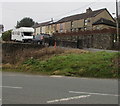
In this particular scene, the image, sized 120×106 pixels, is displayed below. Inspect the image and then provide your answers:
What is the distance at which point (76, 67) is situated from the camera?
771 inches

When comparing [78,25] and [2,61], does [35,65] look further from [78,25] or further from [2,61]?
[78,25]

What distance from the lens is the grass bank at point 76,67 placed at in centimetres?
1777

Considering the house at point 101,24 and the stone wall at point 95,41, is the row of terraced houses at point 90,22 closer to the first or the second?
the house at point 101,24

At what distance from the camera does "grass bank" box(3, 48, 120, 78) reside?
17.8m

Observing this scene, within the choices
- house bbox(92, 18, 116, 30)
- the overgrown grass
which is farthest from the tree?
the overgrown grass

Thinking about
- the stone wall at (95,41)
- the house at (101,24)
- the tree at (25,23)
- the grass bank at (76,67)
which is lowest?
the grass bank at (76,67)

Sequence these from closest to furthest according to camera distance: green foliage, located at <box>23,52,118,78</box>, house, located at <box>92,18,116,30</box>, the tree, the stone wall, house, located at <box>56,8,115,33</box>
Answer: green foliage, located at <box>23,52,118,78</box> < the stone wall < house, located at <box>92,18,116,30</box> < house, located at <box>56,8,115,33</box> < the tree

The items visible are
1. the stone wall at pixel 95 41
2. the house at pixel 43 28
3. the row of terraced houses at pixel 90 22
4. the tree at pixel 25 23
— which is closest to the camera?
the stone wall at pixel 95 41

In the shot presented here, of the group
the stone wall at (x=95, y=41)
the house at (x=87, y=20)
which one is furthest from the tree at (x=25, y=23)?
the stone wall at (x=95, y=41)

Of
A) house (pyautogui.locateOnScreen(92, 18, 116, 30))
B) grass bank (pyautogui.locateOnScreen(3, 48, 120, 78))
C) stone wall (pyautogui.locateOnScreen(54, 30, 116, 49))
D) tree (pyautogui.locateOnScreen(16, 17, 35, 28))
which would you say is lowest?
grass bank (pyautogui.locateOnScreen(3, 48, 120, 78))

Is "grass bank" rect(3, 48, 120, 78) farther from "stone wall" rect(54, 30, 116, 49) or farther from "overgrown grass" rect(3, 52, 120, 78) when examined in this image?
"stone wall" rect(54, 30, 116, 49)

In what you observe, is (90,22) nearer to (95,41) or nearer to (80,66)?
(95,41)

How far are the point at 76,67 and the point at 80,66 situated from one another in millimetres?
326

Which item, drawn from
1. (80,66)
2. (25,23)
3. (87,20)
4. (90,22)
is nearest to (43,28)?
(25,23)
